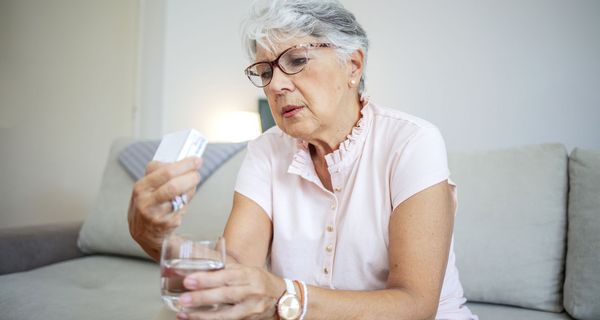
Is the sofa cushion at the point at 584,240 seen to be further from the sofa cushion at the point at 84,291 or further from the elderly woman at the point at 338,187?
the sofa cushion at the point at 84,291

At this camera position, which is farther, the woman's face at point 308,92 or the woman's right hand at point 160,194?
the woman's face at point 308,92

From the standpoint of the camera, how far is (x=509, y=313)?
154cm

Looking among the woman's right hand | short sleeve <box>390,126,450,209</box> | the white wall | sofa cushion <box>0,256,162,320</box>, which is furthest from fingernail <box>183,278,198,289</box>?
the white wall

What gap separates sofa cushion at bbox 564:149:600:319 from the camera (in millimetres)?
1447

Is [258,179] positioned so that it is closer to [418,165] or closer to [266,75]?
[266,75]

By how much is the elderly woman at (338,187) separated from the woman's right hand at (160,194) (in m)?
0.01

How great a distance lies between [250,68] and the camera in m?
1.28

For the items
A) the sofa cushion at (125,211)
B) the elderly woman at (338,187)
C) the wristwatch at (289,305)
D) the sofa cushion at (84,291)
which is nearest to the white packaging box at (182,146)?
the elderly woman at (338,187)

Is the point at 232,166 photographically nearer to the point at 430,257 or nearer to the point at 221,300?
the point at 430,257

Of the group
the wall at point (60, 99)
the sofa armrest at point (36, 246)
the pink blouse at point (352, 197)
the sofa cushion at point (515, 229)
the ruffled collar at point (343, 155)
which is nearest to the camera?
the pink blouse at point (352, 197)

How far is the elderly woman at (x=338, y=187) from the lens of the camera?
1035mm

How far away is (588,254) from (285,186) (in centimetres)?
94

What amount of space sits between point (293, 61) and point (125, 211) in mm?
1384

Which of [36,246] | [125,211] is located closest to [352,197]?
[125,211]
